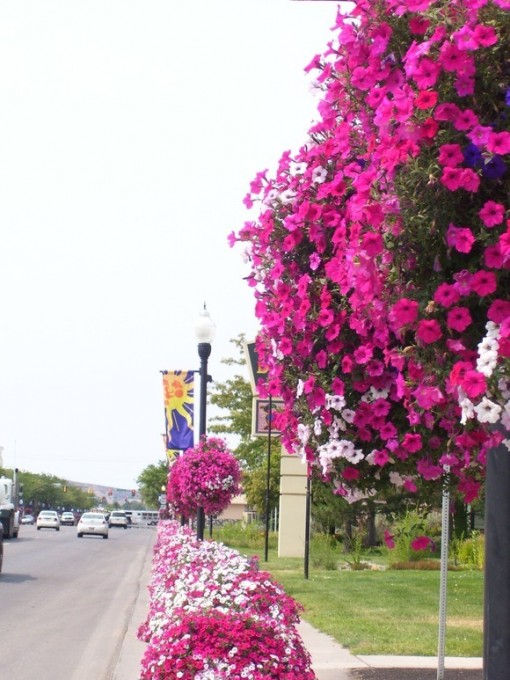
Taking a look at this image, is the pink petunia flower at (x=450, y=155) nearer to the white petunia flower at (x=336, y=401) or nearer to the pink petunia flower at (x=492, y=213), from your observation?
the pink petunia flower at (x=492, y=213)

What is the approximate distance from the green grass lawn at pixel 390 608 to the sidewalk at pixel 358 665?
1.04ft

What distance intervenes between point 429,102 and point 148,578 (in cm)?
2163

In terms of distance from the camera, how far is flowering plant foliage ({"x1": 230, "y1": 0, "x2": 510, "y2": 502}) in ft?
10.1

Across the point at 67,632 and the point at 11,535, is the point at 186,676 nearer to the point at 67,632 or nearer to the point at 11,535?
the point at 67,632

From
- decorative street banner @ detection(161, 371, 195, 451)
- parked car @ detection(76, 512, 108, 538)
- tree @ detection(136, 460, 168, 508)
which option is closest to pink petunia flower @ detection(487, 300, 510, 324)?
decorative street banner @ detection(161, 371, 195, 451)

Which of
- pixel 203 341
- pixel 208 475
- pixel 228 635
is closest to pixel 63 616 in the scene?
pixel 208 475

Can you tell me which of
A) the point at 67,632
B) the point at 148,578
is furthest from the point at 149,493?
the point at 67,632

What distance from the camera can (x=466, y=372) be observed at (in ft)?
9.33

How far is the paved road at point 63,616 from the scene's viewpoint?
35.0 feet

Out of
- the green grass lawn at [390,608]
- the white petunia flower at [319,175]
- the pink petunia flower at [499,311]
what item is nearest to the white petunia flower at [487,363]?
the pink petunia flower at [499,311]

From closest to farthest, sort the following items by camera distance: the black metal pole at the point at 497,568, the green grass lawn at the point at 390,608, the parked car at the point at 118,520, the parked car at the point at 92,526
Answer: the black metal pole at the point at 497,568
the green grass lawn at the point at 390,608
the parked car at the point at 92,526
the parked car at the point at 118,520

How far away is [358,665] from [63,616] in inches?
267

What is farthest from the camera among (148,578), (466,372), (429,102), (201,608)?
(148,578)

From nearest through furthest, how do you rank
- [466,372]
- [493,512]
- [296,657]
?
1. [466,372]
2. [493,512]
3. [296,657]
